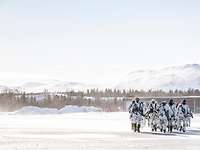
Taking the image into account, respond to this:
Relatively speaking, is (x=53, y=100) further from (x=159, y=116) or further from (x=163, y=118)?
(x=163, y=118)

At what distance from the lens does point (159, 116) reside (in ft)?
124

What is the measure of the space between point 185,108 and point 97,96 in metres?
56.2

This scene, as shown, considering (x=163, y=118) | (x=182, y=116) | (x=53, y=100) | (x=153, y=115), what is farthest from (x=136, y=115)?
(x=53, y=100)

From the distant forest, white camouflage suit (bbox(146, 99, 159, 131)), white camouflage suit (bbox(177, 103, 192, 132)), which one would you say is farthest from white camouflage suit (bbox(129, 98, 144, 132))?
the distant forest

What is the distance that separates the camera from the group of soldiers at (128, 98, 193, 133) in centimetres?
3759

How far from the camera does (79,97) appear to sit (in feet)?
304

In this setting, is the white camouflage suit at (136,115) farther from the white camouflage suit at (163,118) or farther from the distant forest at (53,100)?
the distant forest at (53,100)

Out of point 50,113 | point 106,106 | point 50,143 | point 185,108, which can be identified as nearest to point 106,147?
point 50,143

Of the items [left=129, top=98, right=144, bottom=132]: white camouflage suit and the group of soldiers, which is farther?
the group of soldiers

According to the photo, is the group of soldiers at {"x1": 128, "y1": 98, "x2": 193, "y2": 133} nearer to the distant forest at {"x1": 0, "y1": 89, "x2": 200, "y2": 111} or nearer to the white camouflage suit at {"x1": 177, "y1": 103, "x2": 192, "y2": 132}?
the white camouflage suit at {"x1": 177, "y1": 103, "x2": 192, "y2": 132}

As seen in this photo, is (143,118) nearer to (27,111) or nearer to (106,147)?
(106,147)

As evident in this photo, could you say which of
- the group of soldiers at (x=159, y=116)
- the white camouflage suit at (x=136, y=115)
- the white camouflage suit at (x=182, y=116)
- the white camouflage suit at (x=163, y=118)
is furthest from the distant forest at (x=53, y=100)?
the white camouflage suit at (x=136, y=115)

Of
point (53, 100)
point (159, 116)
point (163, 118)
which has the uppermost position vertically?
point (53, 100)

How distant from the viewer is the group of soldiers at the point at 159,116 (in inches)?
1480
